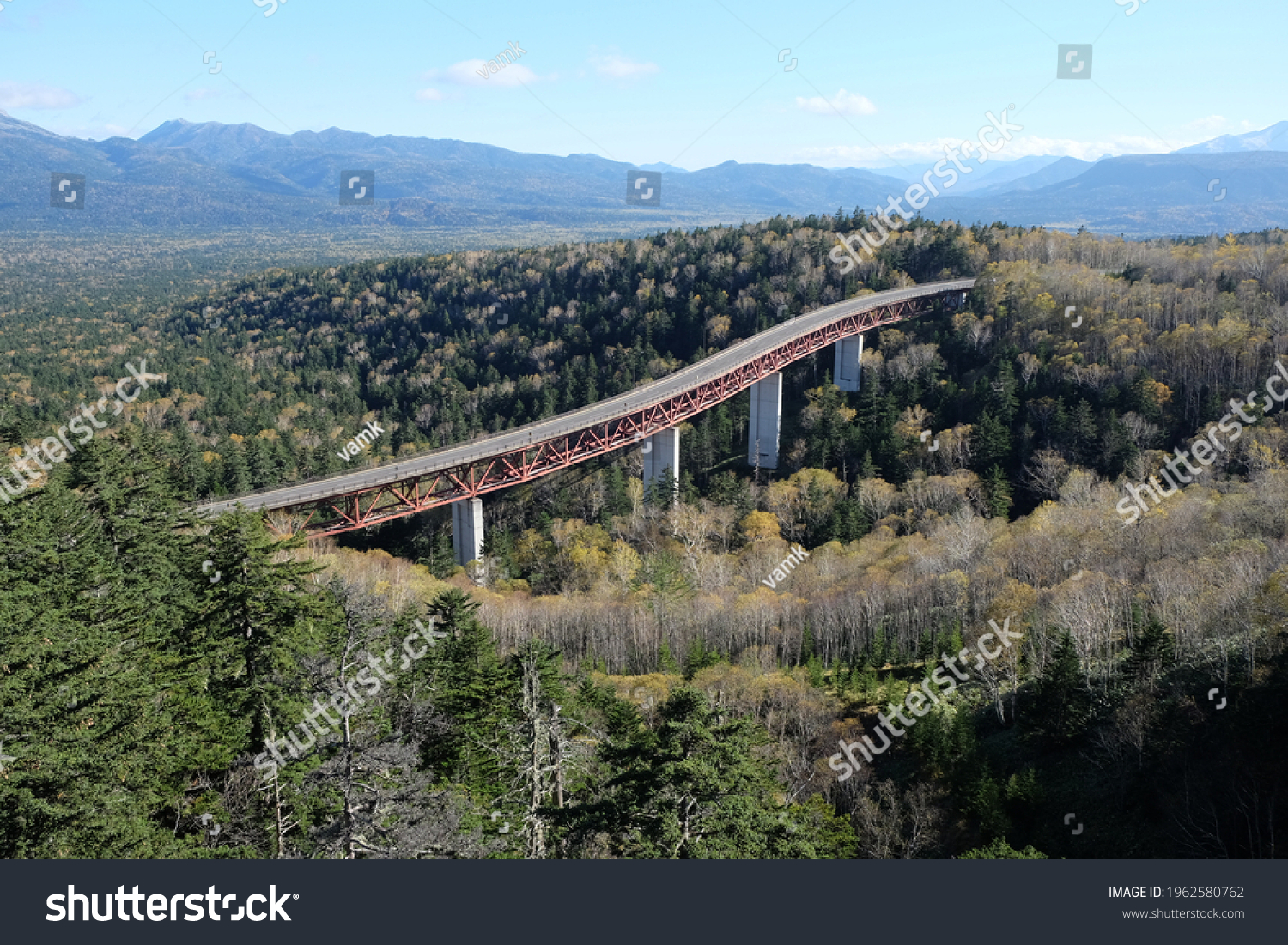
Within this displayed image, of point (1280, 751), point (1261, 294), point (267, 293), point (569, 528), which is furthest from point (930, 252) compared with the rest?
point (267, 293)

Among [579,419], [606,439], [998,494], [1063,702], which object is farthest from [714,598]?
[998,494]

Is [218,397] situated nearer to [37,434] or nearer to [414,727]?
[37,434]

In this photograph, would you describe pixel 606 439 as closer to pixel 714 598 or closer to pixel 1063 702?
pixel 714 598

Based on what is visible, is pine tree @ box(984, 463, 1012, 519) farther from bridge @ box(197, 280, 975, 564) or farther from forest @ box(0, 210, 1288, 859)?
bridge @ box(197, 280, 975, 564)

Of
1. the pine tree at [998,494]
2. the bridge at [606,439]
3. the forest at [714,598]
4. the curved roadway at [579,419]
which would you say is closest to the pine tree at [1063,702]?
the forest at [714,598]

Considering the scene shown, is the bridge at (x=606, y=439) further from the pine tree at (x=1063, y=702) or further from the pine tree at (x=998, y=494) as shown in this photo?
the pine tree at (x=1063, y=702)

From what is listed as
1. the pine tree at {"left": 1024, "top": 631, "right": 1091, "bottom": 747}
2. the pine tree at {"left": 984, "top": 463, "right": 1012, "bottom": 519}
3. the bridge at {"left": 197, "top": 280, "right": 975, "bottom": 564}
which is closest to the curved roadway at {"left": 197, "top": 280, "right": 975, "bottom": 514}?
the bridge at {"left": 197, "top": 280, "right": 975, "bottom": 564}
